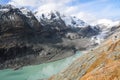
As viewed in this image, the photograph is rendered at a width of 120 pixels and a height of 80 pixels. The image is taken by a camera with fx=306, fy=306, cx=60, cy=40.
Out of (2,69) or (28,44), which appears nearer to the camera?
(2,69)

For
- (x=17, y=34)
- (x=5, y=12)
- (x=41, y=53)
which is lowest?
(x=41, y=53)

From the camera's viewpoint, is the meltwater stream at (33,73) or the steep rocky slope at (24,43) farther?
the steep rocky slope at (24,43)

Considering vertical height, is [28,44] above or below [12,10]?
below

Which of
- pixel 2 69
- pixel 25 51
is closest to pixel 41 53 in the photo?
pixel 25 51

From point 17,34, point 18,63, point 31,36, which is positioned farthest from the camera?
point 31,36

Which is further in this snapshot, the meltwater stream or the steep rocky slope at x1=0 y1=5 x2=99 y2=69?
the steep rocky slope at x1=0 y1=5 x2=99 y2=69

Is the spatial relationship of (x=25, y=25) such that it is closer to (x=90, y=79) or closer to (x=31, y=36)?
(x=31, y=36)

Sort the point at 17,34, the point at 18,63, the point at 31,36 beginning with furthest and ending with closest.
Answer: the point at 31,36 < the point at 17,34 < the point at 18,63

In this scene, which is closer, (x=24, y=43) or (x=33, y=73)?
(x=33, y=73)

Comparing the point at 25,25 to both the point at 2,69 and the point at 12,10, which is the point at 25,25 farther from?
the point at 2,69

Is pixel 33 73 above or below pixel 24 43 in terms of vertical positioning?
below
